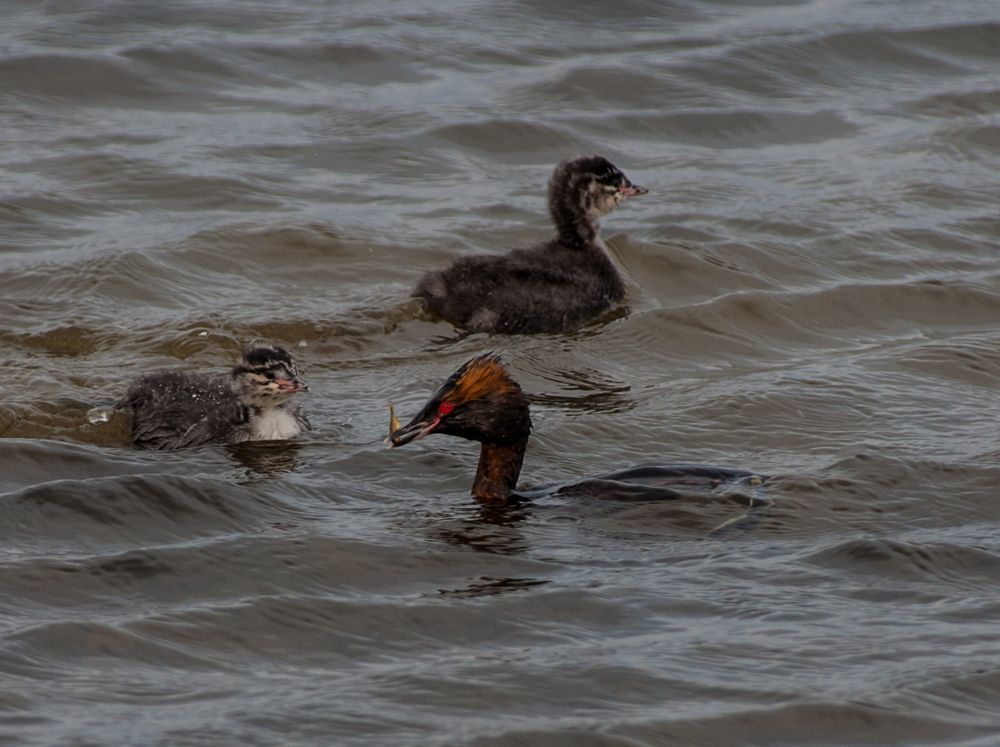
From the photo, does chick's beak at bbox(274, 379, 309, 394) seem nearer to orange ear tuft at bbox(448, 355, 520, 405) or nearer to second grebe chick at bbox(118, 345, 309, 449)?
second grebe chick at bbox(118, 345, 309, 449)

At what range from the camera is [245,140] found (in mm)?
15156

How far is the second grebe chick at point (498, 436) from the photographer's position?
27.1 feet

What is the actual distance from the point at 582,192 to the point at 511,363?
81.1 inches

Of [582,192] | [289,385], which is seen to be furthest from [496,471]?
[582,192]

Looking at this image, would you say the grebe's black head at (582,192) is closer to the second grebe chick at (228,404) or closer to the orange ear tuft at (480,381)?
the second grebe chick at (228,404)

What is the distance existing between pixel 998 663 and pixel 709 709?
1146 millimetres

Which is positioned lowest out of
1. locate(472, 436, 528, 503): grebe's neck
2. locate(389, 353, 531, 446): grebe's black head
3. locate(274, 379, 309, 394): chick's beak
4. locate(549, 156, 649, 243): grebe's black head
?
locate(472, 436, 528, 503): grebe's neck

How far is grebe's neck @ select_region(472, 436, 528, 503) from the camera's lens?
8.36 m

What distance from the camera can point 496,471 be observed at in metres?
8.37

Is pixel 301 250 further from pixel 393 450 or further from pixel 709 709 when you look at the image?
pixel 709 709

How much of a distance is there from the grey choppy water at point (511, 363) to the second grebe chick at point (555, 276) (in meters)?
0.23

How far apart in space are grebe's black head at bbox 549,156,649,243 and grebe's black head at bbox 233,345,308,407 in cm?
348

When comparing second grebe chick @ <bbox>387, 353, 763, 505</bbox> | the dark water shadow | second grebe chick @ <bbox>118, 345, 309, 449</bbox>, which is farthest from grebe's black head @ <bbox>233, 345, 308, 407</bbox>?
second grebe chick @ <bbox>387, 353, 763, 505</bbox>

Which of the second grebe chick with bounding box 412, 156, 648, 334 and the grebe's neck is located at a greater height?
the second grebe chick with bounding box 412, 156, 648, 334
